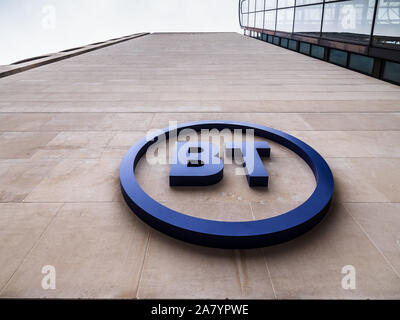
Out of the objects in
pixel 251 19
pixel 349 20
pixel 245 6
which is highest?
pixel 245 6

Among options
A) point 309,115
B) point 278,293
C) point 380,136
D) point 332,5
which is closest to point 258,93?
point 309,115

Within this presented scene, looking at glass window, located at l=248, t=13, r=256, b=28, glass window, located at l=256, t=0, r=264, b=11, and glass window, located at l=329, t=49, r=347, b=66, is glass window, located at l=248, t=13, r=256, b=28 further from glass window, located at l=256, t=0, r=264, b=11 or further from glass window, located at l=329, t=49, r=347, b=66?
glass window, located at l=329, t=49, r=347, b=66

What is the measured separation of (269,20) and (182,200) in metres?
35.8

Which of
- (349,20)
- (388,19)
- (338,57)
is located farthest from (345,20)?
(388,19)

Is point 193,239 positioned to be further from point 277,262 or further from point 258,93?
point 258,93

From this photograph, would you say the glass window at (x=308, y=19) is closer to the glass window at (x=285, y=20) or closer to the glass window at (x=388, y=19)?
the glass window at (x=285, y=20)

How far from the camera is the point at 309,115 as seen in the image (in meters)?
9.73

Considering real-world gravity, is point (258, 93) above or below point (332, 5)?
below

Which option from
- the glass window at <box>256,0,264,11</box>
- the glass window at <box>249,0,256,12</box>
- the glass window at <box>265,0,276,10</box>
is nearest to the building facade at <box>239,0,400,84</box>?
the glass window at <box>265,0,276,10</box>

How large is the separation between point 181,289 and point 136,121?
6.52 m

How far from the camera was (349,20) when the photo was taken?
54.5 feet

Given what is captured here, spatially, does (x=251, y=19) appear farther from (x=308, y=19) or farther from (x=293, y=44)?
(x=308, y=19)

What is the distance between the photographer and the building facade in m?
13.3
